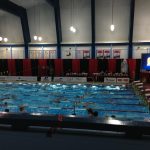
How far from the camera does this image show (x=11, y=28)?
78.5 feet

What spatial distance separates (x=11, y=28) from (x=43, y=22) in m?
3.50

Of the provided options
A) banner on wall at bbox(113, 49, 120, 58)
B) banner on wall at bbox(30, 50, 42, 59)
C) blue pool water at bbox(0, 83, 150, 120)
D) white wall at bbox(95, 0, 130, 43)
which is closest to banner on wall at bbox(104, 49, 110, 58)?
banner on wall at bbox(113, 49, 120, 58)

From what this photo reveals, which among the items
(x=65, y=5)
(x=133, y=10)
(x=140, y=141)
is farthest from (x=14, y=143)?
(x=65, y=5)

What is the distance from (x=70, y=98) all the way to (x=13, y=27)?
1380cm

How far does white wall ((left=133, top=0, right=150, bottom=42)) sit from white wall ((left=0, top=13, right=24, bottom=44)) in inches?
436

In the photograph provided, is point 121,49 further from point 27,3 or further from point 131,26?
point 27,3

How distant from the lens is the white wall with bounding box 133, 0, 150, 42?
20.2 meters

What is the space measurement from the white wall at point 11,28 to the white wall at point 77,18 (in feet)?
15.0

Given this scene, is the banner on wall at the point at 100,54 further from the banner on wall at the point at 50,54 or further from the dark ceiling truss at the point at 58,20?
the banner on wall at the point at 50,54

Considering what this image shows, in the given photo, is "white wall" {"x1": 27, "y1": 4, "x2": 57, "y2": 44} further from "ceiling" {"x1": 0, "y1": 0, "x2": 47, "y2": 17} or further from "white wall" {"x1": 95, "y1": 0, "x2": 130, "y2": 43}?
"white wall" {"x1": 95, "y1": 0, "x2": 130, "y2": 43}

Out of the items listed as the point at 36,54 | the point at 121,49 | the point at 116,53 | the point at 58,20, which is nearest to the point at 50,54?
the point at 36,54

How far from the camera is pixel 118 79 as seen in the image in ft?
62.9

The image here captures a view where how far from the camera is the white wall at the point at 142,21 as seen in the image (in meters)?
20.2

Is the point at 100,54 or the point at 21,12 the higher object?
the point at 21,12
